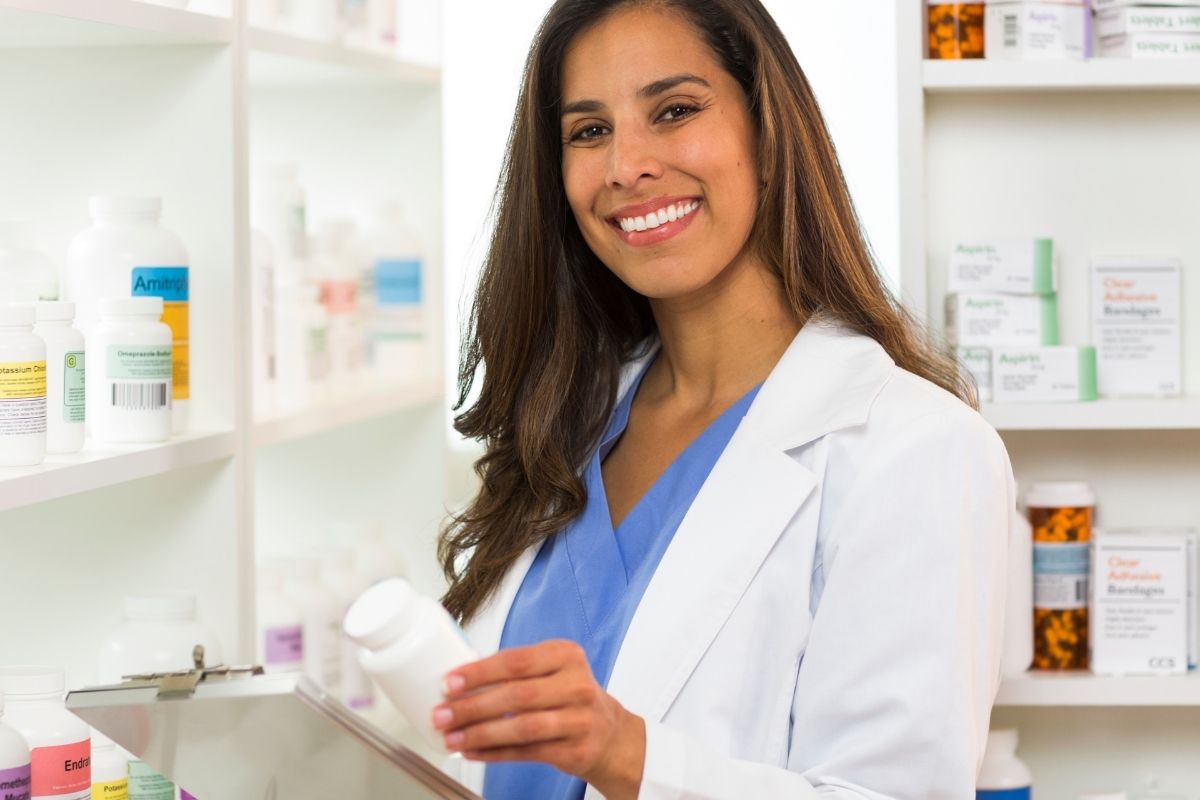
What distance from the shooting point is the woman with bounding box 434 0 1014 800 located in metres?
1.20

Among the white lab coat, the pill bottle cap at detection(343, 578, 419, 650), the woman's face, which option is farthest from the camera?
the woman's face

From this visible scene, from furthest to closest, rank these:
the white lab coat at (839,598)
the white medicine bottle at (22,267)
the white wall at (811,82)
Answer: the white wall at (811,82)
the white medicine bottle at (22,267)
the white lab coat at (839,598)

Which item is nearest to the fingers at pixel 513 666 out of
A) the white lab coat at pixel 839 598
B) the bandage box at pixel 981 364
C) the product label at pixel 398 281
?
the white lab coat at pixel 839 598

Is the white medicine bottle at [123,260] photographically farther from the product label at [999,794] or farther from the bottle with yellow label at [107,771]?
the product label at [999,794]

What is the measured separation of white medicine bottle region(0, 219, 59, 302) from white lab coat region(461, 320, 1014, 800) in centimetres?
64

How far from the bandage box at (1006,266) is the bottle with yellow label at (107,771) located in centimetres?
121

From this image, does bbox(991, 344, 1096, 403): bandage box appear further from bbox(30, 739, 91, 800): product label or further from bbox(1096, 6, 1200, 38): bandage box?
bbox(30, 739, 91, 800): product label

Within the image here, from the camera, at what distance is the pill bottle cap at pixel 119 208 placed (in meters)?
1.40

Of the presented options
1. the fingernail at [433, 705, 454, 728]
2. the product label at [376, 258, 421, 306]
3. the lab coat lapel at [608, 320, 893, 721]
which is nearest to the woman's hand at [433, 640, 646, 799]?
the fingernail at [433, 705, 454, 728]

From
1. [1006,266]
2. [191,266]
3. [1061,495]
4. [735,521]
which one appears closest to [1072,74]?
[1006,266]

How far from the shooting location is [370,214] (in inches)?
90.9

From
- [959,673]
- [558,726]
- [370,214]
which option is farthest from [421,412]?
[558,726]

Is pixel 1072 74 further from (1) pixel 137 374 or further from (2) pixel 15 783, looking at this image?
(2) pixel 15 783

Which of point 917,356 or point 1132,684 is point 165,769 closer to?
point 917,356
